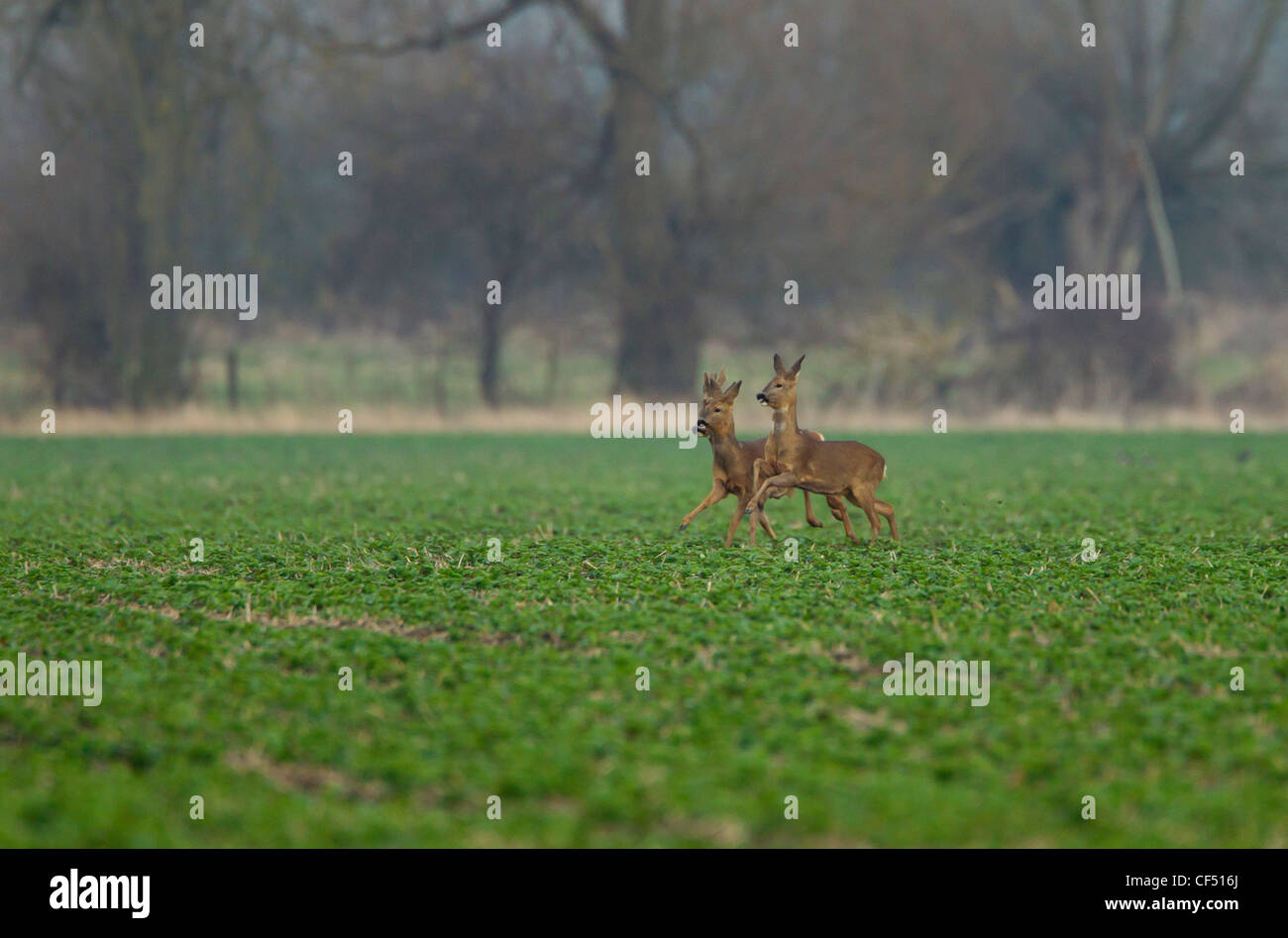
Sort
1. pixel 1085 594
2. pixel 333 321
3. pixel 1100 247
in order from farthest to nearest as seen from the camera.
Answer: pixel 1100 247 < pixel 333 321 < pixel 1085 594

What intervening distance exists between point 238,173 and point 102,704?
71.4 feet

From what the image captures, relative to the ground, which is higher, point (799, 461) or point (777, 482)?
point (799, 461)

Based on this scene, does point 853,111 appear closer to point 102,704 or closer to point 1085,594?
point 1085,594

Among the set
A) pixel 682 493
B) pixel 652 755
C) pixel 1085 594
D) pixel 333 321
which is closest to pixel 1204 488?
pixel 682 493

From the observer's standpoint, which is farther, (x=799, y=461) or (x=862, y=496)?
(x=862, y=496)

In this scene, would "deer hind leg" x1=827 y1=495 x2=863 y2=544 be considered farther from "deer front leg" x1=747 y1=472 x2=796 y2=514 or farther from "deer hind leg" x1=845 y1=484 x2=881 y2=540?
"deer front leg" x1=747 y1=472 x2=796 y2=514

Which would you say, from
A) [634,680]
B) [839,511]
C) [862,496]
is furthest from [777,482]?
[634,680]

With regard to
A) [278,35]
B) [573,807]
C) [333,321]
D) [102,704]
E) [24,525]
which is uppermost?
[278,35]

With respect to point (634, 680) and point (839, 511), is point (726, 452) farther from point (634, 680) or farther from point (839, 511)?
point (634, 680)

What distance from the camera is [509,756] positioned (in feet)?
16.2

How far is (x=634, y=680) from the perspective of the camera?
5.95 meters

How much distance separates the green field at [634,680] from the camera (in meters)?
4.42

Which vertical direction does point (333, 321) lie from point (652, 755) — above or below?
above

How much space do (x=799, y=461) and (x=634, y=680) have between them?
330cm
